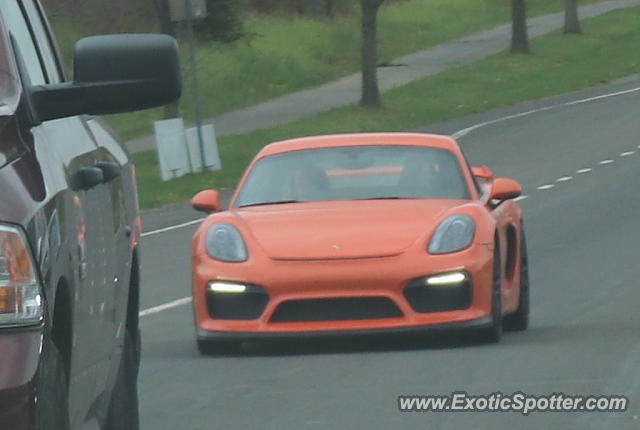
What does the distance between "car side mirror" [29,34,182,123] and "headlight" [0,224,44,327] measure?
0.67 metres

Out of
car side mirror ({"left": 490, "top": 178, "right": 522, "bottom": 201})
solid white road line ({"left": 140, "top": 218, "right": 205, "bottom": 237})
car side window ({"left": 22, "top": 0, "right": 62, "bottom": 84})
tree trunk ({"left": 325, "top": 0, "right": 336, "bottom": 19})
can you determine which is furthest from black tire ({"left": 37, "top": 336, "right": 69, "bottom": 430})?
tree trunk ({"left": 325, "top": 0, "right": 336, "bottom": 19})

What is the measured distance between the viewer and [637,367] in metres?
9.84

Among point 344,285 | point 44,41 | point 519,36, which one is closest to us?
→ point 44,41

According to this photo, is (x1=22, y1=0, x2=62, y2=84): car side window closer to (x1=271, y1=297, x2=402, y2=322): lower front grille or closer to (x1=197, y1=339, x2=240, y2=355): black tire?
(x1=271, y1=297, x2=402, y2=322): lower front grille

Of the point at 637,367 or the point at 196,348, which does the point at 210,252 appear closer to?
the point at 196,348

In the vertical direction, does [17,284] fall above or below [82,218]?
above

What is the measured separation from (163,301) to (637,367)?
5.56 meters

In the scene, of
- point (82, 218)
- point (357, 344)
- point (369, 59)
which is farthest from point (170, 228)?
point (369, 59)

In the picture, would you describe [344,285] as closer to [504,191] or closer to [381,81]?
[504,191]

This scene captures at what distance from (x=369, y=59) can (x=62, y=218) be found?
37.8 metres

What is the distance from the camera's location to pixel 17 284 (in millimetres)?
4379

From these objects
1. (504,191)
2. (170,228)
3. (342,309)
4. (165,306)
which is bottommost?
(170,228)

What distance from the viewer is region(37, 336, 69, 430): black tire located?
14.4 feet

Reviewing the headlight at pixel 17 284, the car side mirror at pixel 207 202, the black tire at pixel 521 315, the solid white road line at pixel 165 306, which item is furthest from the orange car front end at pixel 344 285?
the headlight at pixel 17 284
